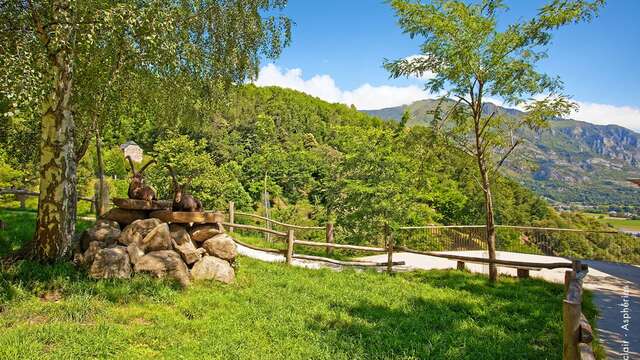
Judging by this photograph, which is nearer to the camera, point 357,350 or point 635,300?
point 357,350

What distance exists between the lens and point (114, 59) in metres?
11.3

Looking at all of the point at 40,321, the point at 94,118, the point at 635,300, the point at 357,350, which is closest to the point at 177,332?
the point at 40,321

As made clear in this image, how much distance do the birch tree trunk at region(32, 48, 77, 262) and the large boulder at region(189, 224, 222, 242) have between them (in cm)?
289

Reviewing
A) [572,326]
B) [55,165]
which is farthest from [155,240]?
[572,326]

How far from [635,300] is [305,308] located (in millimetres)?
7860

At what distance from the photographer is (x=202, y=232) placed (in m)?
10.4

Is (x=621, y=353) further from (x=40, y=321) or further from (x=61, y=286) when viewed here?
(x=61, y=286)

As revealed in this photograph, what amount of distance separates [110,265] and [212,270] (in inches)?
85.0

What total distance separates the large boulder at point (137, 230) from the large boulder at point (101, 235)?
6.4 inches

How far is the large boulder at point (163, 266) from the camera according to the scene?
8.73 m

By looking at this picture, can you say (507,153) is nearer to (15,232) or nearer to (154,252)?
(154,252)

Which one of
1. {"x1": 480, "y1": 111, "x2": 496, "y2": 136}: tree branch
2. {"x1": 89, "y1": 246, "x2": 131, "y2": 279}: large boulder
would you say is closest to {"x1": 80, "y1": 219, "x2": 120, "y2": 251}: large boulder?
{"x1": 89, "y1": 246, "x2": 131, "y2": 279}: large boulder

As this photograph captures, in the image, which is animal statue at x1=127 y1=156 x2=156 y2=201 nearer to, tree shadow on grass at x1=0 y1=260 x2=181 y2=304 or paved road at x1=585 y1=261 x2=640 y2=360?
tree shadow on grass at x1=0 y1=260 x2=181 y2=304

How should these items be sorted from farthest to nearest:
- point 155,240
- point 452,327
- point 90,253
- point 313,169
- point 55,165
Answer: point 313,169, point 155,240, point 90,253, point 55,165, point 452,327
